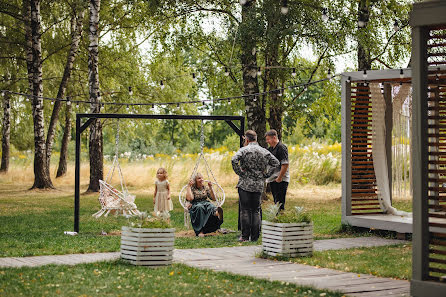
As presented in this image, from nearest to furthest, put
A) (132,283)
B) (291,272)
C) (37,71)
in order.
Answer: (132,283) → (291,272) → (37,71)

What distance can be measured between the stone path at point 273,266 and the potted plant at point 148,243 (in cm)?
41

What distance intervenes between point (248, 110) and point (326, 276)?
10.3m

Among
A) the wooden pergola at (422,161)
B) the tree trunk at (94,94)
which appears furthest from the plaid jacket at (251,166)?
the tree trunk at (94,94)

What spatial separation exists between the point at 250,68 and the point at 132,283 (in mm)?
11005

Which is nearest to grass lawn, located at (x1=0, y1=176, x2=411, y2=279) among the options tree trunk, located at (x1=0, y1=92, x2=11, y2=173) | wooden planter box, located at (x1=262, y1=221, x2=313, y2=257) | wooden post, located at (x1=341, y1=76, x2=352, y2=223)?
wooden planter box, located at (x1=262, y1=221, x2=313, y2=257)

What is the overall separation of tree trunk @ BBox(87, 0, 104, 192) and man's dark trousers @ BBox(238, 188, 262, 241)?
866 centimetres

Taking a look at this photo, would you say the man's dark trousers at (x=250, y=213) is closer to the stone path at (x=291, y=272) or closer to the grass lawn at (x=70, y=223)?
the grass lawn at (x=70, y=223)

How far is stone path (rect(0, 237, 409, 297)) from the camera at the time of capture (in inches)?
279

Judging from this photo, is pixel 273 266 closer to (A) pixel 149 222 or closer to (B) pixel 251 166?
(A) pixel 149 222

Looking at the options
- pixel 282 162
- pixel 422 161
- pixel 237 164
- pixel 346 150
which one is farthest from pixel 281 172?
pixel 422 161

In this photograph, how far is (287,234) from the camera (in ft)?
29.3

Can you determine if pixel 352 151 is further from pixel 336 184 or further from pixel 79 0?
pixel 79 0

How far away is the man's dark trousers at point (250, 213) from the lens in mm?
10578

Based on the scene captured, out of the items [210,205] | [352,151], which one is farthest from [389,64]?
[210,205]
